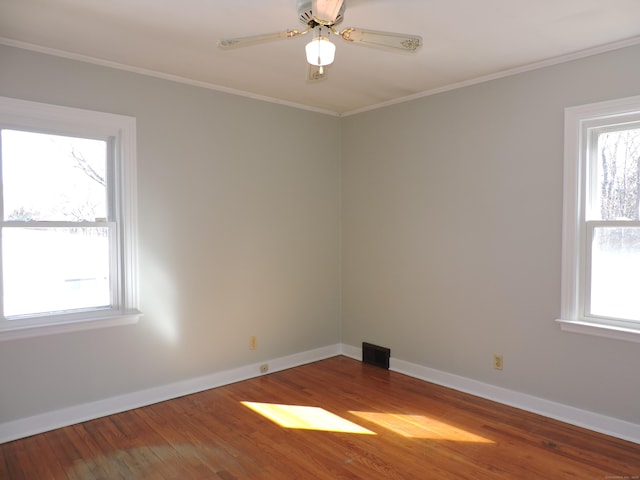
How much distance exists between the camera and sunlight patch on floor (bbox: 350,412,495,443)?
300cm

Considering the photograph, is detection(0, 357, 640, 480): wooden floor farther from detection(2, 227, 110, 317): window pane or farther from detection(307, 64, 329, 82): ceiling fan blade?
detection(307, 64, 329, 82): ceiling fan blade

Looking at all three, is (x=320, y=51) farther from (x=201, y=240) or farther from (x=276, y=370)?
(x=276, y=370)

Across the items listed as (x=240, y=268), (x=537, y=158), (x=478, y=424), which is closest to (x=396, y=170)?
(x=537, y=158)

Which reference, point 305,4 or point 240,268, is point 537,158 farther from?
point 240,268

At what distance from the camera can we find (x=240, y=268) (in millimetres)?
4078

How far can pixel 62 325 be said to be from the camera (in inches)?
122

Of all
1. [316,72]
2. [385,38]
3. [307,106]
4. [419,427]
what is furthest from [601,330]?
[307,106]

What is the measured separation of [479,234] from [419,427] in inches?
61.2

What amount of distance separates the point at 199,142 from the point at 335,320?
7.50ft

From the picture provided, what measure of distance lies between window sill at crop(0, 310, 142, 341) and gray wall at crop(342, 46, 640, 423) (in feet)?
7.36

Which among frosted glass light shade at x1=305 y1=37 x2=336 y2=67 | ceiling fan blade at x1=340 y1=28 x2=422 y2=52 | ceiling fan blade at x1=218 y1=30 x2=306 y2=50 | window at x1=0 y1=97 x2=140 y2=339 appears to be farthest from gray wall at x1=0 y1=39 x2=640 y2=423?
frosted glass light shade at x1=305 y1=37 x2=336 y2=67

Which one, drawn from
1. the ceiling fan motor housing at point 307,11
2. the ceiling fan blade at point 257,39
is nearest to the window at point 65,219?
the ceiling fan blade at point 257,39

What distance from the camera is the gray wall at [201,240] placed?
10.2ft

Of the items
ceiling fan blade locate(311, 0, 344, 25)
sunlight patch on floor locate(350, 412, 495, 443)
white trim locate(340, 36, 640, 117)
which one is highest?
white trim locate(340, 36, 640, 117)
